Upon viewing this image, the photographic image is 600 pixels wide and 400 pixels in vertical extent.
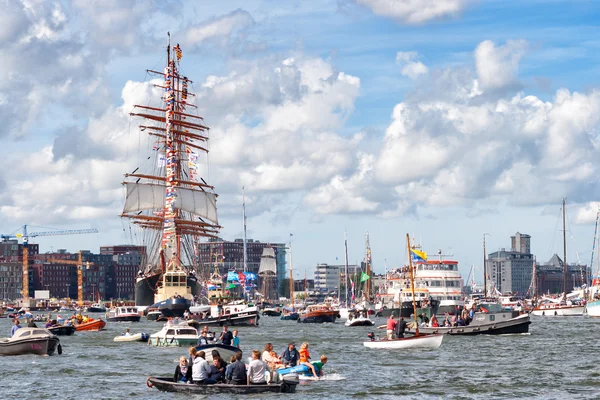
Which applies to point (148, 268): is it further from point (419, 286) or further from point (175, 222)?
point (419, 286)

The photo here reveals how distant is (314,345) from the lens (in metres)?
75.9

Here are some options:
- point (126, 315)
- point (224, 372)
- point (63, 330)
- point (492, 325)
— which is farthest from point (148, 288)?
point (224, 372)

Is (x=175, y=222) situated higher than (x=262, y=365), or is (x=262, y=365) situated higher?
(x=175, y=222)

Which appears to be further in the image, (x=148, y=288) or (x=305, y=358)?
(x=148, y=288)

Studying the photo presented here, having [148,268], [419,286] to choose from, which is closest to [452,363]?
[419,286]

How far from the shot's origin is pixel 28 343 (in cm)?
5859

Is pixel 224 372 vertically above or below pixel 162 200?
below

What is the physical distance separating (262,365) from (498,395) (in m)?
10.0

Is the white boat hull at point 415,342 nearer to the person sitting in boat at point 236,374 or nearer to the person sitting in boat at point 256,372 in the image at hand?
the person sitting in boat at point 256,372

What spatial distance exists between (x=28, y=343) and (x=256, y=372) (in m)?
23.2

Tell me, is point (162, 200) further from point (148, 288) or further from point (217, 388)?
point (217, 388)

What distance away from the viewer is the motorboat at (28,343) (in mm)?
58562

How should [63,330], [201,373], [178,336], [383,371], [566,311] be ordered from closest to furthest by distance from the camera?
[201,373] → [383,371] → [178,336] → [63,330] → [566,311]

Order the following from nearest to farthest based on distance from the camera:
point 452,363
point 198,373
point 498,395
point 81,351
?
point 198,373
point 498,395
point 452,363
point 81,351
